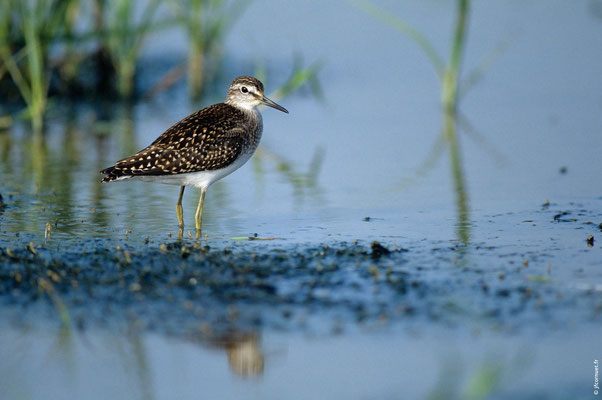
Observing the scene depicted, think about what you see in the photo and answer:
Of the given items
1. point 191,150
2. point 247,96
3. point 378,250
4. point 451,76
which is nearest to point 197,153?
point 191,150

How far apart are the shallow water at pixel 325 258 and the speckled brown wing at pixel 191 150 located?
60 cm

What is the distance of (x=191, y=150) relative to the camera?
363 inches

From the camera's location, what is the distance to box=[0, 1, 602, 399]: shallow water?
5656 mm

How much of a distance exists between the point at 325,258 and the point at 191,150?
6.95 feet

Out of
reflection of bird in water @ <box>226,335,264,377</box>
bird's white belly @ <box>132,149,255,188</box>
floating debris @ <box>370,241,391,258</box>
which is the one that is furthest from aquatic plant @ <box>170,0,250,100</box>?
reflection of bird in water @ <box>226,335,264,377</box>

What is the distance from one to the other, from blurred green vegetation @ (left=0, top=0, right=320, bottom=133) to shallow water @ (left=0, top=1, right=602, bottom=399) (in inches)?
21.8

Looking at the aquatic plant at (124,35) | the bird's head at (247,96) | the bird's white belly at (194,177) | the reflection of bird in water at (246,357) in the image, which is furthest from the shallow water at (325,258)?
the bird's head at (247,96)

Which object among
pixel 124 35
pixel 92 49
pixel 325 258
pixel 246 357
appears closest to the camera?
pixel 246 357

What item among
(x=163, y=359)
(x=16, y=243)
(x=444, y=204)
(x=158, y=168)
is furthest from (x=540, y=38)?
(x=163, y=359)

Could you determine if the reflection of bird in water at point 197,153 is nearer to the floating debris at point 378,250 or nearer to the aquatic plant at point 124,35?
the floating debris at point 378,250

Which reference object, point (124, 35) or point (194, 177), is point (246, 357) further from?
point (124, 35)

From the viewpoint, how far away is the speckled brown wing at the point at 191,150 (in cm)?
902

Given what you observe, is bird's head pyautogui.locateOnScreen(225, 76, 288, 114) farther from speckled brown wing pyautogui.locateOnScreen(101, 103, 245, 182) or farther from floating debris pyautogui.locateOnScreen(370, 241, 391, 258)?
floating debris pyautogui.locateOnScreen(370, 241, 391, 258)

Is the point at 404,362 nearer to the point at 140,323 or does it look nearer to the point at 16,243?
the point at 140,323
